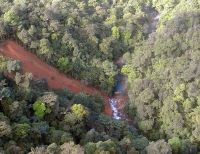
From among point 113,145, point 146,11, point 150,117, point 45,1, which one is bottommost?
point 150,117

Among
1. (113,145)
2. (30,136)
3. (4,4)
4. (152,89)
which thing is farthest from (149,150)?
(4,4)

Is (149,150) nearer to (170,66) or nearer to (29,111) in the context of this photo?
(29,111)

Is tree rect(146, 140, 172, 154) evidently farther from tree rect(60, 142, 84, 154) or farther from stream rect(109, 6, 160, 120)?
stream rect(109, 6, 160, 120)

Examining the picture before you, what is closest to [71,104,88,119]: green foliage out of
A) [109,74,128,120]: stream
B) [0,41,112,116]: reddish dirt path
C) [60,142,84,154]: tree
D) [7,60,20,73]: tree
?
[7,60,20,73]: tree

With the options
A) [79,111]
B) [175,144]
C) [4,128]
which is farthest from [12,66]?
[175,144]

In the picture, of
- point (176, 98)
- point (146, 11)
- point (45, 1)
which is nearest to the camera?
point (176, 98)

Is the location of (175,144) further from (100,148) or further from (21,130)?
(21,130)

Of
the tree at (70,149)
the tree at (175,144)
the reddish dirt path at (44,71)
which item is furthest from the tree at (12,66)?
the tree at (175,144)
